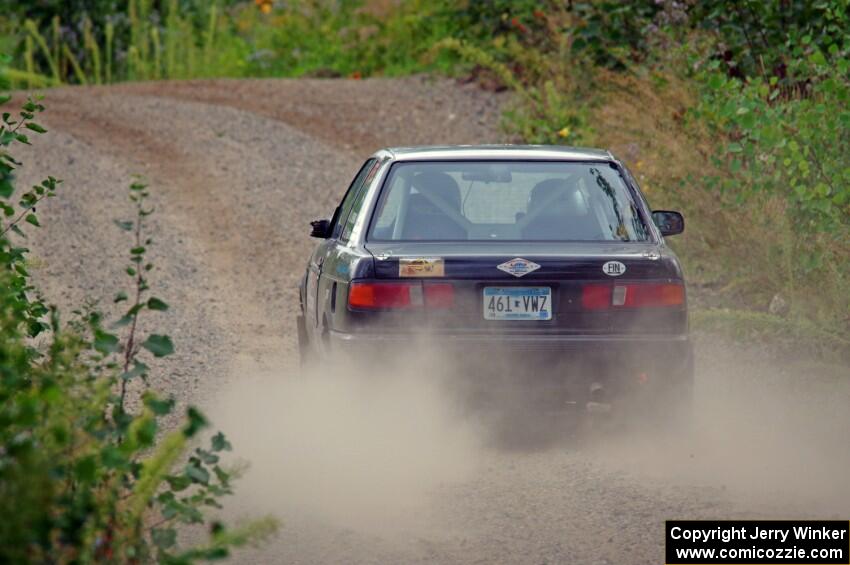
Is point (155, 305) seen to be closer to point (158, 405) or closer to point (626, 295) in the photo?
point (158, 405)

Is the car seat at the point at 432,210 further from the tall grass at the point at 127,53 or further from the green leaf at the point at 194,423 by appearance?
the tall grass at the point at 127,53

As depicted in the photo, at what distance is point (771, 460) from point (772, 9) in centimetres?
698

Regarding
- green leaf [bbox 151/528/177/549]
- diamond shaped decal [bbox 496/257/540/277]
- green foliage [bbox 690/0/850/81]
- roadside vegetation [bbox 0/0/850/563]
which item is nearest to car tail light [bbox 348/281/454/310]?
diamond shaped decal [bbox 496/257/540/277]

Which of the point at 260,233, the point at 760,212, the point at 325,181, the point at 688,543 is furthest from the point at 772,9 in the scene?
the point at 688,543

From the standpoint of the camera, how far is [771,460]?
7.44 m

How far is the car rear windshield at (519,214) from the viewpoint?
7918mm

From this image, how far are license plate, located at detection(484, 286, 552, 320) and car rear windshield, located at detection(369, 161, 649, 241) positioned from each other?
0.50 metres

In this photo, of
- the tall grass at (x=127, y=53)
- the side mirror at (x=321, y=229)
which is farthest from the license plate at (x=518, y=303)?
the tall grass at (x=127, y=53)

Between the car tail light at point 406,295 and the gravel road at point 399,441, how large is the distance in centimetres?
35

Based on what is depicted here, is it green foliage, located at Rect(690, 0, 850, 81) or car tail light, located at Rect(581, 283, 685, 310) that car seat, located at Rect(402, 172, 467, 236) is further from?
green foliage, located at Rect(690, 0, 850, 81)

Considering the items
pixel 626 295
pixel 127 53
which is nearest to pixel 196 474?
pixel 626 295

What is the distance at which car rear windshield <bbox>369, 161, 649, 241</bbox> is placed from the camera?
7.92m

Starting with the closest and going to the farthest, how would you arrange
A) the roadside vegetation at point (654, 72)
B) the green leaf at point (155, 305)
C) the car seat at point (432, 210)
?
the green leaf at point (155, 305) → the car seat at point (432, 210) → the roadside vegetation at point (654, 72)

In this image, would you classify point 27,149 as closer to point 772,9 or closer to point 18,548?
point 772,9
